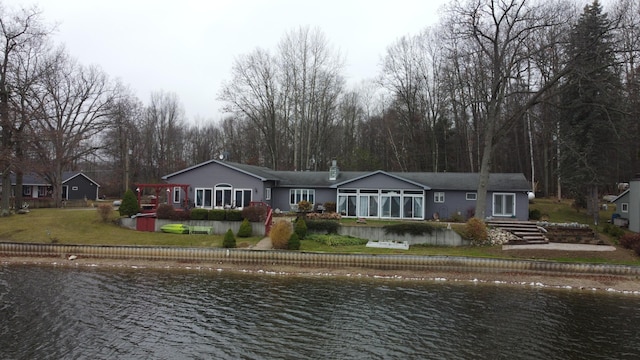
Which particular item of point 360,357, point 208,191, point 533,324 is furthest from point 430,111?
point 360,357

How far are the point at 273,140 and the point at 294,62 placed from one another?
915 centimetres

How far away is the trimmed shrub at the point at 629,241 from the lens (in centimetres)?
2267

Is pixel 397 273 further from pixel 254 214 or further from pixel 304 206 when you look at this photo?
pixel 304 206

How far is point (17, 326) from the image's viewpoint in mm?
12547

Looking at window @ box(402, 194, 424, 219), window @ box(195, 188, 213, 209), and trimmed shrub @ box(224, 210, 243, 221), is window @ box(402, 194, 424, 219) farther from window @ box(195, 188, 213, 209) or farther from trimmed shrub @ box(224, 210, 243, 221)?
window @ box(195, 188, 213, 209)

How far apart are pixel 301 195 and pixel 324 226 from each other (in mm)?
8290

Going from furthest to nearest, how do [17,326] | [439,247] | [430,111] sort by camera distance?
1. [430,111]
2. [439,247]
3. [17,326]

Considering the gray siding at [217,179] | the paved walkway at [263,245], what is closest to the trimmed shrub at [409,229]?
the paved walkway at [263,245]

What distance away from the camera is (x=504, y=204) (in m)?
31.5

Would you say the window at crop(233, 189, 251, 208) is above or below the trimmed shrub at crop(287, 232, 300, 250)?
above

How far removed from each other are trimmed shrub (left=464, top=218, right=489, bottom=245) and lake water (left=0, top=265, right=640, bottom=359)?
629cm

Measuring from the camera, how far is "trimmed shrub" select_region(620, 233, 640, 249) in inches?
893

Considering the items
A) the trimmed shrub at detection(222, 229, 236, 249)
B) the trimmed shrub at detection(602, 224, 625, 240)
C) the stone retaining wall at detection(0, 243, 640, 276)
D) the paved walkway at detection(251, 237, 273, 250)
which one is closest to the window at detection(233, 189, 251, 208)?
the paved walkway at detection(251, 237, 273, 250)

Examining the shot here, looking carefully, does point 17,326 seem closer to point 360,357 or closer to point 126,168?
point 360,357
